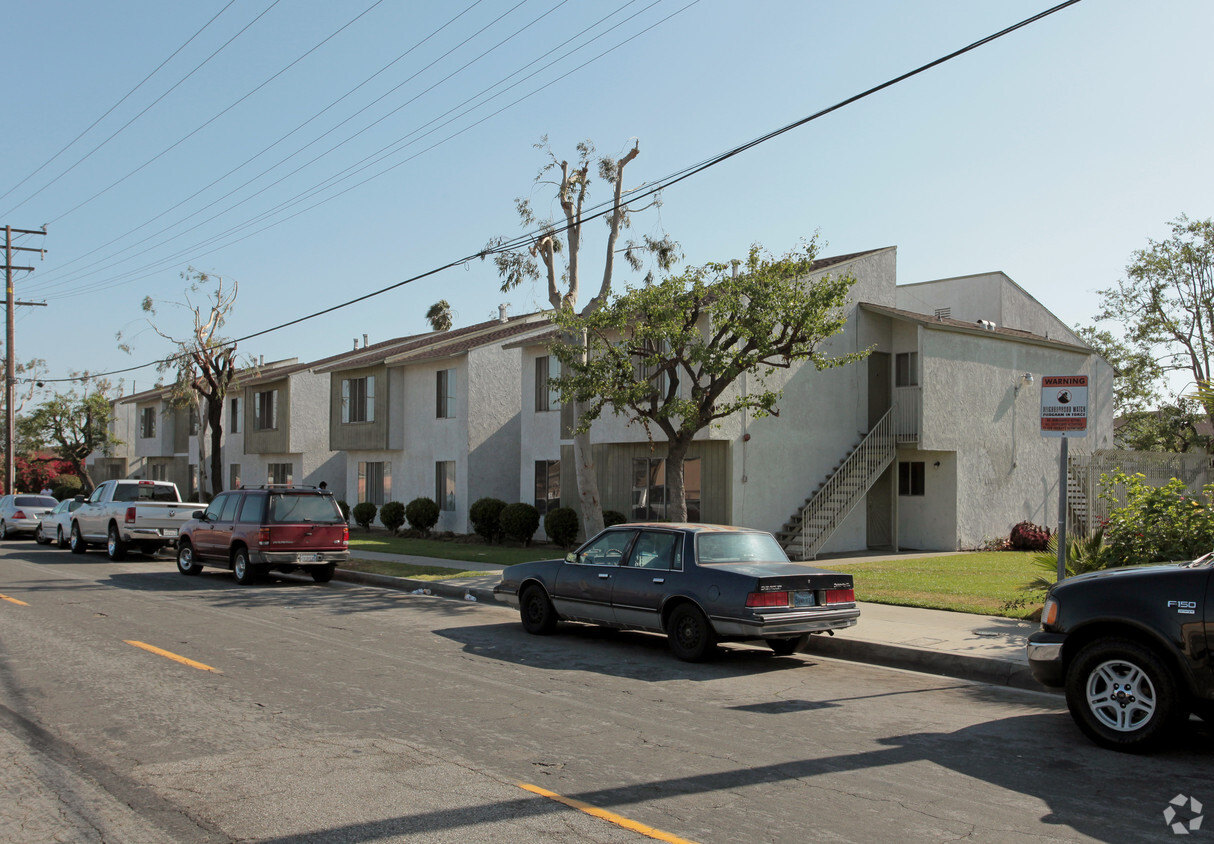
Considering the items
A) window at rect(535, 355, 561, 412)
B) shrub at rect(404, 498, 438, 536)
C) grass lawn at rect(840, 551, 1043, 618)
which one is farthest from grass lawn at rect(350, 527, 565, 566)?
grass lawn at rect(840, 551, 1043, 618)

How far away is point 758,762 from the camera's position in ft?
21.8

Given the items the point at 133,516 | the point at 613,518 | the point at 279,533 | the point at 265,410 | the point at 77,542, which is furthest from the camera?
the point at 265,410

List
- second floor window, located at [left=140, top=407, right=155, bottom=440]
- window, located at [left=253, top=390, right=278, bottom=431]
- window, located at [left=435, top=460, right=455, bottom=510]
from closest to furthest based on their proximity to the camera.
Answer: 1. window, located at [left=435, top=460, right=455, bottom=510]
2. window, located at [left=253, top=390, right=278, bottom=431]
3. second floor window, located at [left=140, top=407, right=155, bottom=440]

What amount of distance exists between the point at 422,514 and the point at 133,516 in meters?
9.50

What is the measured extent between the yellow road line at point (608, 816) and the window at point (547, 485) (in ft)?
73.8

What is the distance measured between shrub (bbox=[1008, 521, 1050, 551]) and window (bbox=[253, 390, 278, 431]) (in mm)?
28897

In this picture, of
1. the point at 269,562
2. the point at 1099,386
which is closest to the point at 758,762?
the point at 269,562

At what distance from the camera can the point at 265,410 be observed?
140 feet

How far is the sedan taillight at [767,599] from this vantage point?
10131mm

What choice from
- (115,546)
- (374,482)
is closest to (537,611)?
(115,546)

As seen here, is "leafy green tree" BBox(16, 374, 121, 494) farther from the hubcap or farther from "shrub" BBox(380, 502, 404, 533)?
the hubcap

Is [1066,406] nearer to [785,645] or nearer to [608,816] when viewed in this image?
[785,645]

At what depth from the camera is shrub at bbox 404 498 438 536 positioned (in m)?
31.4

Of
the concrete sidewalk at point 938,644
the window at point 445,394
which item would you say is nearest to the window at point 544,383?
the window at point 445,394
